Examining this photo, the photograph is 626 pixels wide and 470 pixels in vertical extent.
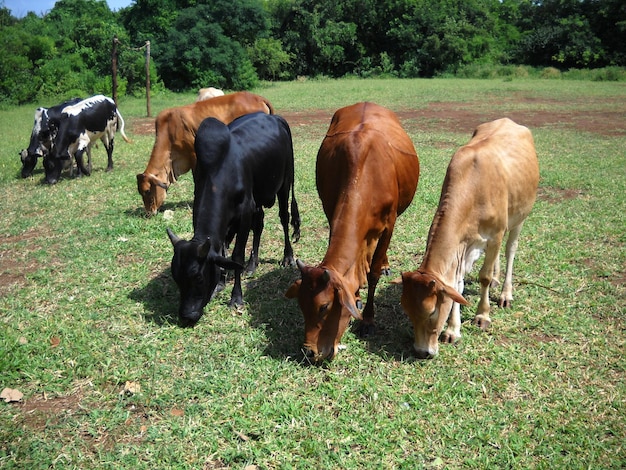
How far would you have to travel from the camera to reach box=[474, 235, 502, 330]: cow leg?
4.74m

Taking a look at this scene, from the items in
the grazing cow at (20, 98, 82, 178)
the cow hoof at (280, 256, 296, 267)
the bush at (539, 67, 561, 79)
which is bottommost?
the cow hoof at (280, 256, 296, 267)

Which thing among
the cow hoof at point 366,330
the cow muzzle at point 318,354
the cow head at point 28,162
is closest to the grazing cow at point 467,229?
the cow hoof at point 366,330

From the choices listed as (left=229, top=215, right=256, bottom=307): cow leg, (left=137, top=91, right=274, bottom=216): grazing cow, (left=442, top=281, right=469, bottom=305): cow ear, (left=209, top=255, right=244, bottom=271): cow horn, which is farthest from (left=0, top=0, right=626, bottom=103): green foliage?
(left=442, top=281, right=469, bottom=305): cow ear

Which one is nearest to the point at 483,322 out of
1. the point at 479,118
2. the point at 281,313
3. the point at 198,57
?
the point at 281,313

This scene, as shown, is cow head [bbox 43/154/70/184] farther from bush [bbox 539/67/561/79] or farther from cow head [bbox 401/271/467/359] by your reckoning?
bush [bbox 539/67/561/79]

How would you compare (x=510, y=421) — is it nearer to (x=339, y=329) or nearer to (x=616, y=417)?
(x=616, y=417)

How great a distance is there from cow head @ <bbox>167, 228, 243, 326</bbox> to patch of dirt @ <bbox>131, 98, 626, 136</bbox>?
11798mm

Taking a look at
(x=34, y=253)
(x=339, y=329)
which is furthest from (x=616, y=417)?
(x=34, y=253)

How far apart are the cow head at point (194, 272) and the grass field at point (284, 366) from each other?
20 cm

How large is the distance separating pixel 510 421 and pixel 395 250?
314cm

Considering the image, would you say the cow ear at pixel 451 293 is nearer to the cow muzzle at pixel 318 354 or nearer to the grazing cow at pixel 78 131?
the cow muzzle at pixel 318 354

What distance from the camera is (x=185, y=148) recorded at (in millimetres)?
8875

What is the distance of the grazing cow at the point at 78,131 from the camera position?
396 inches

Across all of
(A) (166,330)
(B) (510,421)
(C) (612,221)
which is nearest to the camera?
(B) (510,421)
